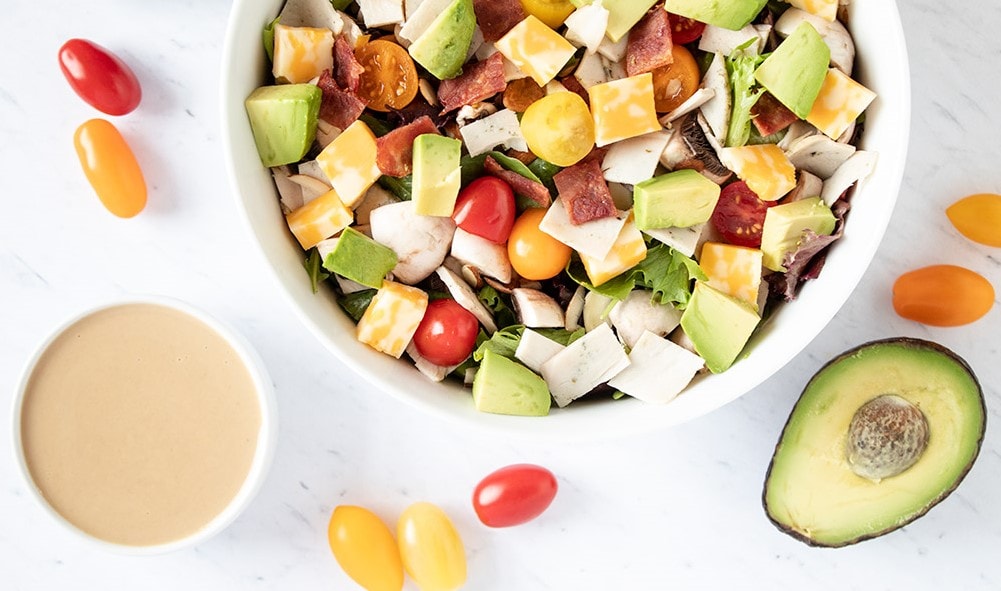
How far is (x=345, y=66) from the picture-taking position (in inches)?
79.4

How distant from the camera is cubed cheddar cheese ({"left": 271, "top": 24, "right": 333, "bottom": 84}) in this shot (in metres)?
1.98

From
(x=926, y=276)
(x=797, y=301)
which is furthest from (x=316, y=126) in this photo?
(x=926, y=276)

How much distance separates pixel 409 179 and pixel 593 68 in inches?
17.8

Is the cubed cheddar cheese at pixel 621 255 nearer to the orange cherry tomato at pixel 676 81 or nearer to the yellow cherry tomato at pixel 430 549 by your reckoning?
the orange cherry tomato at pixel 676 81

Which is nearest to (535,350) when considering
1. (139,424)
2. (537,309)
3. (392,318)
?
(537,309)

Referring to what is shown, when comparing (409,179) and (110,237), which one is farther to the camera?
(110,237)

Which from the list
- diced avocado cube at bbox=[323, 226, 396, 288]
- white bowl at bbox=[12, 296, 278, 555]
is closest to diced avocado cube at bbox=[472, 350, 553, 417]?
diced avocado cube at bbox=[323, 226, 396, 288]

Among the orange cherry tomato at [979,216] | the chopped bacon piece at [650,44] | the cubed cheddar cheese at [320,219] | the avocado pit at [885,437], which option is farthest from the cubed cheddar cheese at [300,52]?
the orange cherry tomato at [979,216]

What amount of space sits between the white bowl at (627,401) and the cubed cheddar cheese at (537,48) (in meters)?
0.51

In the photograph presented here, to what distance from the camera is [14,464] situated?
101 inches

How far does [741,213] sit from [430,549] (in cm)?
115

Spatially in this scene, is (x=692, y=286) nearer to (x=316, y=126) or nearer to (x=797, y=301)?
(x=797, y=301)

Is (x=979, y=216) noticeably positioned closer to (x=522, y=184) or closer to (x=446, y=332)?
(x=522, y=184)

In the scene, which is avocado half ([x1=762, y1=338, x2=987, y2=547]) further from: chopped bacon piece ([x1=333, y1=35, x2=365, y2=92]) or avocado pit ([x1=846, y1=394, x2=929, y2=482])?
chopped bacon piece ([x1=333, y1=35, x2=365, y2=92])
